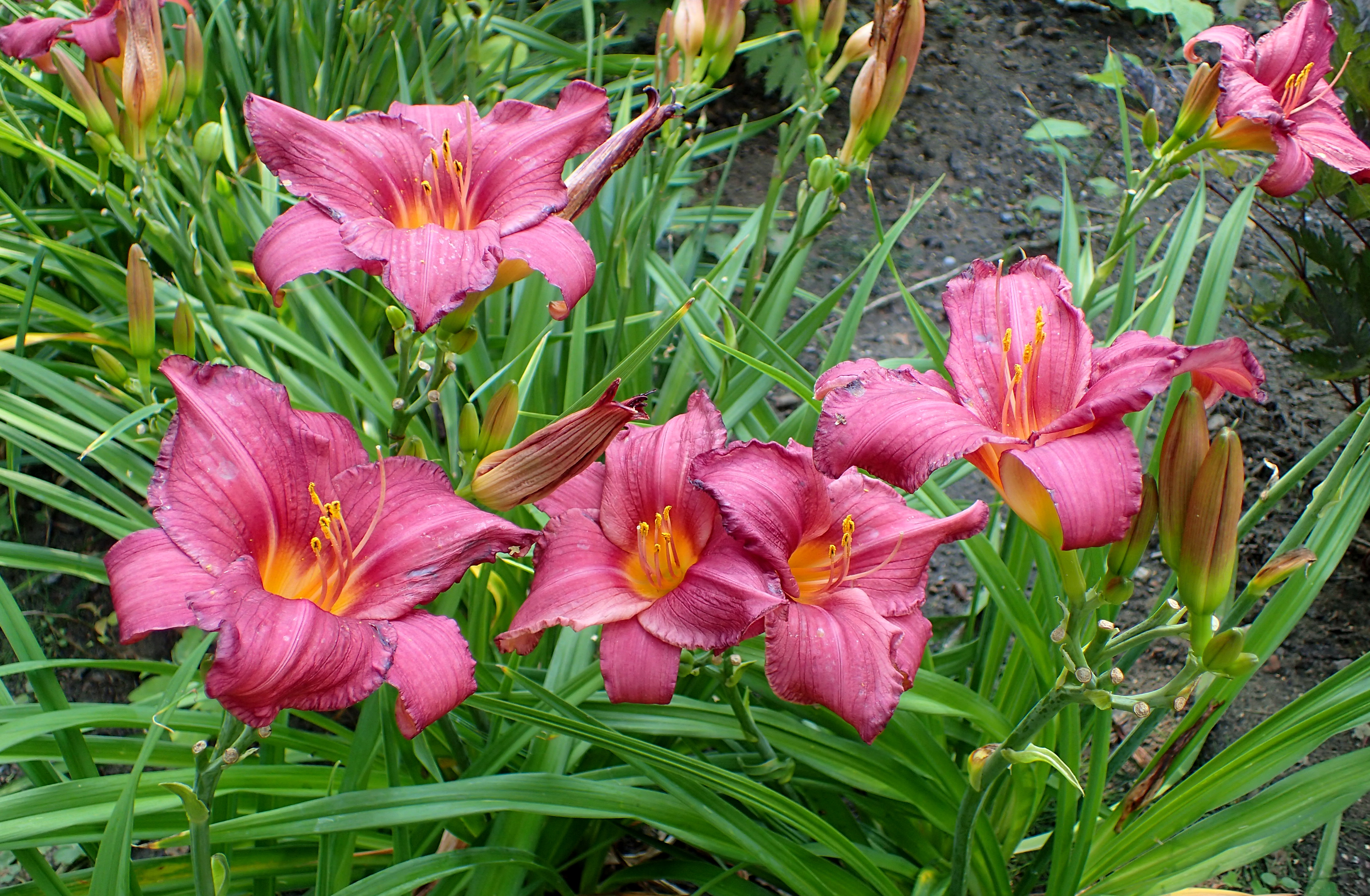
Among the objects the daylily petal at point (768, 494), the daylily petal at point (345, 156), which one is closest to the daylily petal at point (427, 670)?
the daylily petal at point (768, 494)

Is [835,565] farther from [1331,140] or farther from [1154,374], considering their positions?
[1331,140]

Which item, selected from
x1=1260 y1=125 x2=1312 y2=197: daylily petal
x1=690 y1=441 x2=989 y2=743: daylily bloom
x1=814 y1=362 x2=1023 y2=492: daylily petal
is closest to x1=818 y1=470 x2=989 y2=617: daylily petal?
x1=690 y1=441 x2=989 y2=743: daylily bloom

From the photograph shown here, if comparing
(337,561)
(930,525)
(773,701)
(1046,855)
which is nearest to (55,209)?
(337,561)

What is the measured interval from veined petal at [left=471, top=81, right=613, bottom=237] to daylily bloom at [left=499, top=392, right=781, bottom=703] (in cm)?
34

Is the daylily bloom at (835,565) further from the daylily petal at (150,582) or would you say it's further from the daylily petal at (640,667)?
the daylily petal at (150,582)

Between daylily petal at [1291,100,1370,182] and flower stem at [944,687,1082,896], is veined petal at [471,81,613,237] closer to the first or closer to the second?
flower stem at [944,687,1082,896]

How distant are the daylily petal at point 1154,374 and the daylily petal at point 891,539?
15 cm

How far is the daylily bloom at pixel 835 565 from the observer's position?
2.84 ft

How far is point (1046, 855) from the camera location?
1463 millimetres

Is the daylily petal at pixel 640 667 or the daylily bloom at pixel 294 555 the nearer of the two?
the daylily bloom at pixel 294 555

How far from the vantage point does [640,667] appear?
906 millimetres

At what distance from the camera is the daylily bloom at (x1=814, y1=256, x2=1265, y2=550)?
797mm

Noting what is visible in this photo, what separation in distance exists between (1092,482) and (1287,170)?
2.53ft

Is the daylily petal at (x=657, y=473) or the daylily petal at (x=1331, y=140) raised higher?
the daylily petal at (x=1331, y=140)
